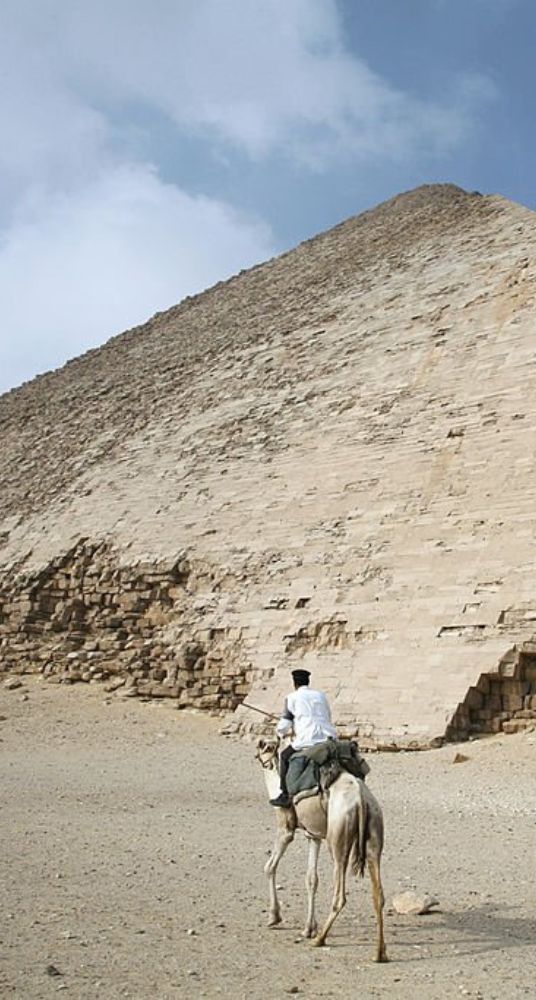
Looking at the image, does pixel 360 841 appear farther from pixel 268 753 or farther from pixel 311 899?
pixel 268 753

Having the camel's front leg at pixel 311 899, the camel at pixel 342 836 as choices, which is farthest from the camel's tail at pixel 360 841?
the camel's front leg at pixel 311 899

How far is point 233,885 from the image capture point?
616 cm

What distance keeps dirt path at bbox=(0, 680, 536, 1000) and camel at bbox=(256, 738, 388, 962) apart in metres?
0.13

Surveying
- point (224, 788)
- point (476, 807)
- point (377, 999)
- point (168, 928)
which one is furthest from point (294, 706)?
point (224, 788)

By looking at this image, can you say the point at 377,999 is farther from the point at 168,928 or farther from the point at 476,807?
the point at 476,807

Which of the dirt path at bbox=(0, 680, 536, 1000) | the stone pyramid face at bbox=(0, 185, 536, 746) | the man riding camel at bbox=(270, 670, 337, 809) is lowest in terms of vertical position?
the dirt path at bbox=(0, 680, 536, 1000)

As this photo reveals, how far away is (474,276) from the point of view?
20859 millimetres

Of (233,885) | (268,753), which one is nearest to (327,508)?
(233,885)

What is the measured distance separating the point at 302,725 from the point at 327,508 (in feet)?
37.3

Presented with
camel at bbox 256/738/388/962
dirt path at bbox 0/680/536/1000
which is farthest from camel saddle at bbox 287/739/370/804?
dirt path at bbox 0/680/536/1000

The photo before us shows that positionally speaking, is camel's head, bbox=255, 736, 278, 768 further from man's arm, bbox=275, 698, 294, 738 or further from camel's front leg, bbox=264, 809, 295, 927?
camel's front leg, bbox=264, 809, 295, 927

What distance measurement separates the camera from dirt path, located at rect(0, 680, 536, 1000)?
4.31 meters

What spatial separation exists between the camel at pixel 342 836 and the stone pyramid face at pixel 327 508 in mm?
6837

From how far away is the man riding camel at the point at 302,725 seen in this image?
5.40 m
